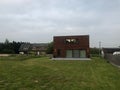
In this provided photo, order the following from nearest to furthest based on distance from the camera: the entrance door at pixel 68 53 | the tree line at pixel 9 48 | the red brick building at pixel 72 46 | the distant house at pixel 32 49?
the red brick building at pixel 72 46, the entrance door at pixel 68 53, the tree line at pixel 9 48, the distant house at pixel 32 49

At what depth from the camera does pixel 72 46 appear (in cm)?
5072

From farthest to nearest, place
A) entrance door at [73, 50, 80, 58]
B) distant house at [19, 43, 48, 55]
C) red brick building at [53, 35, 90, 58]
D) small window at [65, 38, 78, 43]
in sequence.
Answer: distant house at [19, 43, 48, 55]
small window at [65, 38, 78, 43]
entrance door at [73, 50, 80, 58]
red brick building at [53, 35, 90, 58]

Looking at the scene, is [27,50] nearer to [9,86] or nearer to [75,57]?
[75,57]

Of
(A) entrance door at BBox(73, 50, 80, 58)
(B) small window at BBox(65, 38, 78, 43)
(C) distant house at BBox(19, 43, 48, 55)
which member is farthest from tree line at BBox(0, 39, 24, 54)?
(A) entrance door at BBox(73, 50, 80, 58)

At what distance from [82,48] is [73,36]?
343 cm

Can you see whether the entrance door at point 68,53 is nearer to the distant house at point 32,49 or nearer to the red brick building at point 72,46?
the red brick building at point 72,46

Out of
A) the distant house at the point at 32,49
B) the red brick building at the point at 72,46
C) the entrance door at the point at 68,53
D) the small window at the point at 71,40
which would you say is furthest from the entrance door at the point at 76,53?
the distant house at the point at 32,49

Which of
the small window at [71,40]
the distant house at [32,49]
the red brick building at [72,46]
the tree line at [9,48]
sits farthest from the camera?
the distant house at [32,49]

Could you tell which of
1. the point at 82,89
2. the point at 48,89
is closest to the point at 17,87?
the point at 48,89

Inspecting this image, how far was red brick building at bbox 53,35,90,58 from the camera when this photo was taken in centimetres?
5000

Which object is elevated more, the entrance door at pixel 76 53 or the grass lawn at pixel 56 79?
the entrance door at pixel 76 53

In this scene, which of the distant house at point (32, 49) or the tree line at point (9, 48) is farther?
the distant house at point (32, 49)

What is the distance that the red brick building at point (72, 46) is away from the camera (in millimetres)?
50000

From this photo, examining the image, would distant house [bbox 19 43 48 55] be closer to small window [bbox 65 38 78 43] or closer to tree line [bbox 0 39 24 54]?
tree line [bbox 0 39 24 54]
